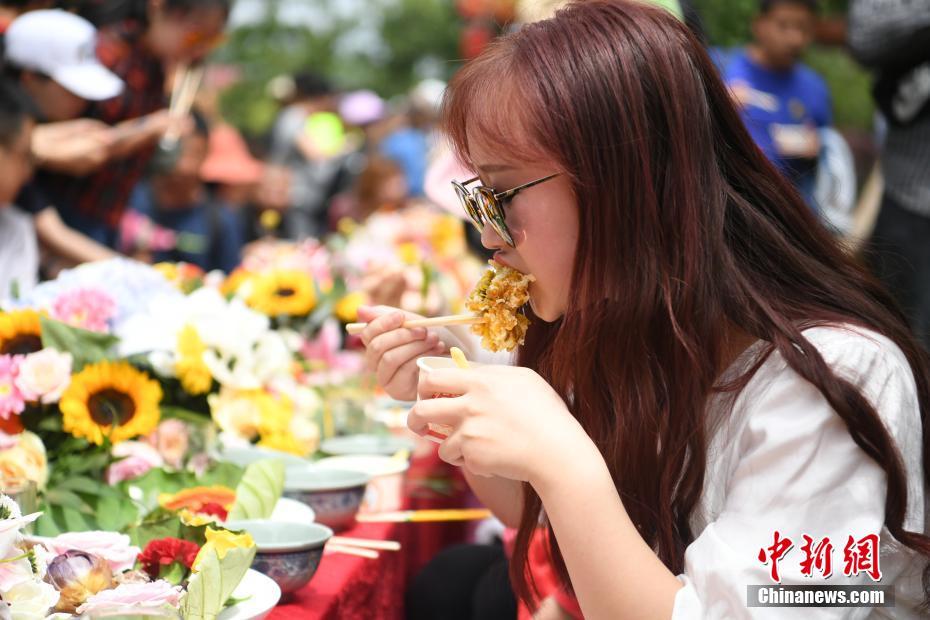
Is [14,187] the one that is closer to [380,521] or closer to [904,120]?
[380,521]

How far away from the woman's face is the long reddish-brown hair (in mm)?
23

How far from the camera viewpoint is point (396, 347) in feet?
5.88

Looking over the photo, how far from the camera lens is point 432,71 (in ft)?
74.7

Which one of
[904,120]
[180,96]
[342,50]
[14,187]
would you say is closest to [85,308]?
[14,187]

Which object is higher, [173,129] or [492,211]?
[492,211]

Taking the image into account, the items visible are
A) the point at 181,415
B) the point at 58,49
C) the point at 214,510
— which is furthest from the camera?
the point at 58,49

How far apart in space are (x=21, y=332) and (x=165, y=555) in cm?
79

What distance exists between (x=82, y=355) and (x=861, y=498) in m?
1.41

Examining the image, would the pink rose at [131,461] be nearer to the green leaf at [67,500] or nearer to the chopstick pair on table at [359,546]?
the green leaf at [67,500]

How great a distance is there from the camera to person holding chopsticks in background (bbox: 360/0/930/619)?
1275 mm

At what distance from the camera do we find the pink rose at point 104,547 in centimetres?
131

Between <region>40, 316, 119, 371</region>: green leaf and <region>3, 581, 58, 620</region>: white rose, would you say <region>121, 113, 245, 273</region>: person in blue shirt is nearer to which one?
<region>40, 316, 119, 371</region>: green leaf

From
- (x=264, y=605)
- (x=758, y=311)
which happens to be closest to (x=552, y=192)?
(x=758, y=311)

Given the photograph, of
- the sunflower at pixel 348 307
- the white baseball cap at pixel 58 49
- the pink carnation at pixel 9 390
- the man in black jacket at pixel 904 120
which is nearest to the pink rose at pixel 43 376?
the pink carnation at pixel 9 390
